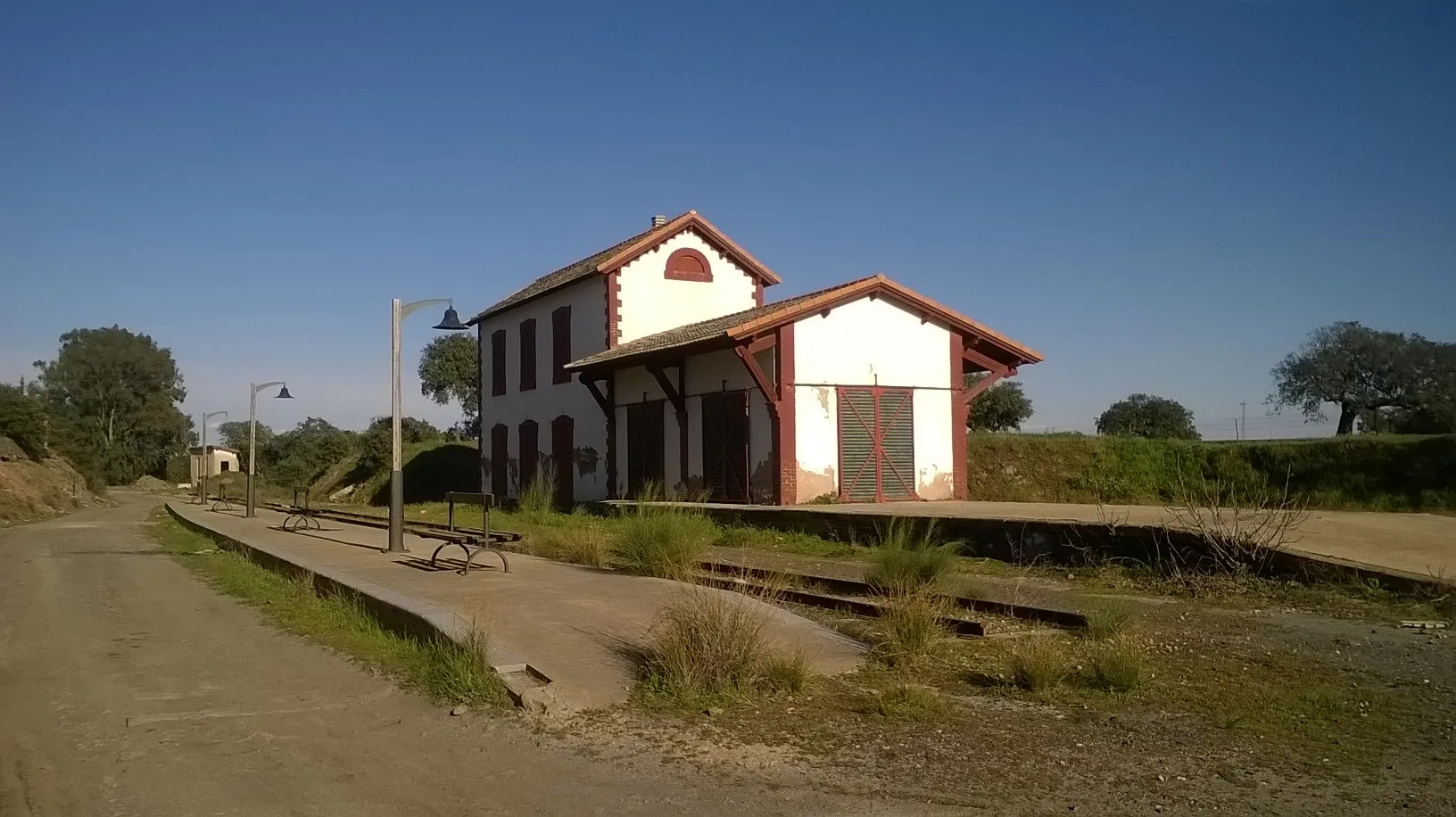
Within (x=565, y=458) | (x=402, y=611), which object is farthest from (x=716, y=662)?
(x=565, y=458)

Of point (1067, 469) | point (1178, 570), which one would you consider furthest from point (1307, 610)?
point (1067, 469)

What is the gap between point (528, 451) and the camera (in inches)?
1267

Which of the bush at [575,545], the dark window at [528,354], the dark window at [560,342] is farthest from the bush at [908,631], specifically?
the dark window at [528,354]

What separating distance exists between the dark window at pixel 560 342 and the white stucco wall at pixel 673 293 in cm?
272

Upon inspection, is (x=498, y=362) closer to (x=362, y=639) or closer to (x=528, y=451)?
(x=528, y=451)

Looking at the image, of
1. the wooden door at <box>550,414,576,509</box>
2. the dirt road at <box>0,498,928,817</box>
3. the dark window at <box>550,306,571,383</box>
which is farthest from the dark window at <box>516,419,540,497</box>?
the dirt road at <box>0,498,928,817</box>

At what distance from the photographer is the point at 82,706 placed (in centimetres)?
691

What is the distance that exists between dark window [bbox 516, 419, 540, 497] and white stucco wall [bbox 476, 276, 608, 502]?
261 mm

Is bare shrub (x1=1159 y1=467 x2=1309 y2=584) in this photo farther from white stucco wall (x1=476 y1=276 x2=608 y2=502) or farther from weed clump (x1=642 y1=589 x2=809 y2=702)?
white stucco wall (x1=476 y1=276 x2=608 y2=502)

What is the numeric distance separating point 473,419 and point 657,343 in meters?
43.5

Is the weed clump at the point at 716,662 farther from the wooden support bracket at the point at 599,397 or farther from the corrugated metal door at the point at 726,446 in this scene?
the wooden support bracket at the point at 599,397

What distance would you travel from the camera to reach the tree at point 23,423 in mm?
48000

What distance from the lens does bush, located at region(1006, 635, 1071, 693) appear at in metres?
6.53

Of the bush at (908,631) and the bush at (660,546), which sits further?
the bush at (660,546)
